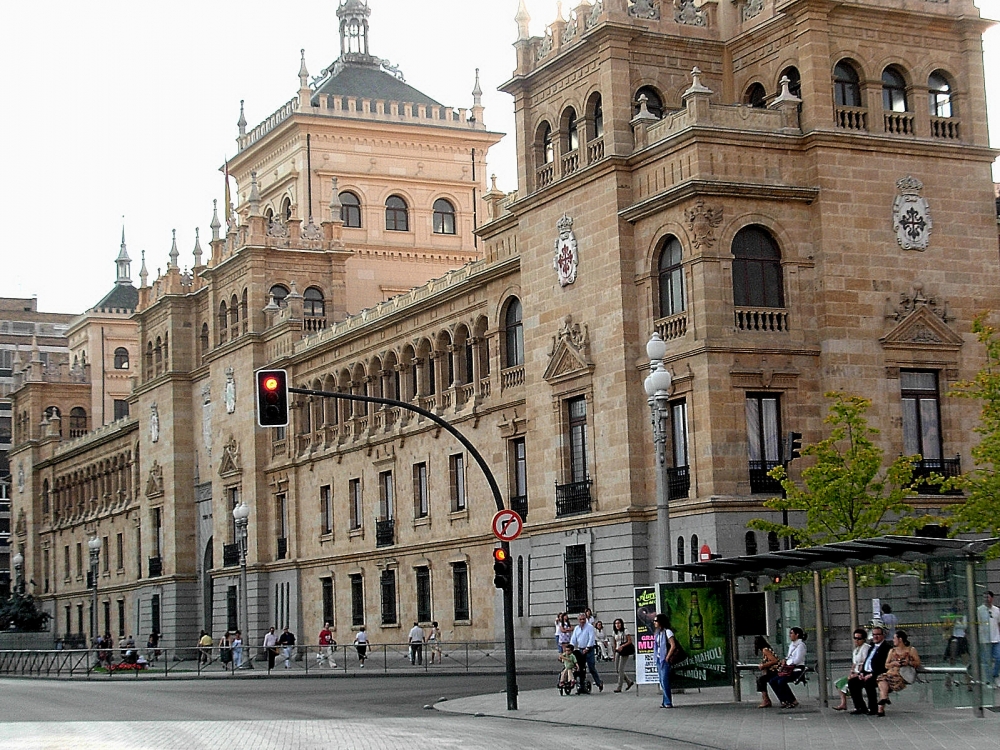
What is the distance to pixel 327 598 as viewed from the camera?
64.7m

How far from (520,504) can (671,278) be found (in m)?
11.1

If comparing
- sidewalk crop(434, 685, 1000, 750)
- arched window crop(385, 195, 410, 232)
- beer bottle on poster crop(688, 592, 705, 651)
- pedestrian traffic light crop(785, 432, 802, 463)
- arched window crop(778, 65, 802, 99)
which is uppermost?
arched window crop(385, 195, 410, 232)

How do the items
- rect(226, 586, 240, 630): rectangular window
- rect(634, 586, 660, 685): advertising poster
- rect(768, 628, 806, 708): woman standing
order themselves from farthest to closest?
rect(226, 586, 240, 630): rectangular window
rect(634, 586, 660, 685): advertising poster
rect(768, 628, 806, 708): woman standing

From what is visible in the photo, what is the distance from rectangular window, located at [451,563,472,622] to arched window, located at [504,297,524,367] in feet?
23.1

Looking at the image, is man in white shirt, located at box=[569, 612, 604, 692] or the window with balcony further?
the window with balcony

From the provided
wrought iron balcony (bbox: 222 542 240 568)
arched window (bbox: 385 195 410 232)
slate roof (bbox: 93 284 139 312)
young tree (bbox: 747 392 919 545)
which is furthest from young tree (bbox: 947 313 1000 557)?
slate roof (bbox: 93 284 139 312)

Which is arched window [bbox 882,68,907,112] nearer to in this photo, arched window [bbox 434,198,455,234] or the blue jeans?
the blue jeans

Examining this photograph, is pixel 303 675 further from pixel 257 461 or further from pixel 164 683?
pixel 257 461

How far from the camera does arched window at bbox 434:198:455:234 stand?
80.0 metres

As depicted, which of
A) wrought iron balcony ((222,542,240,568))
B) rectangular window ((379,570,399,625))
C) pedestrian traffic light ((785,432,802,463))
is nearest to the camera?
pedestrian traffic light ((785,432,802,463))

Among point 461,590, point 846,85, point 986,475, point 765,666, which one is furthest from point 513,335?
point 765,666

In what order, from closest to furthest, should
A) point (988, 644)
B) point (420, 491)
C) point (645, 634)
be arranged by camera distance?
point (988, 644)
point (645, 634)
point (420, 491)

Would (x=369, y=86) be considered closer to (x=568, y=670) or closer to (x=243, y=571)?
(x=243, y=571)

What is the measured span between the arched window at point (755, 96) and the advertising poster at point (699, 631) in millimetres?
18079
